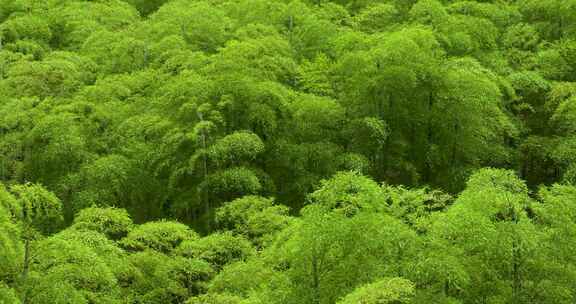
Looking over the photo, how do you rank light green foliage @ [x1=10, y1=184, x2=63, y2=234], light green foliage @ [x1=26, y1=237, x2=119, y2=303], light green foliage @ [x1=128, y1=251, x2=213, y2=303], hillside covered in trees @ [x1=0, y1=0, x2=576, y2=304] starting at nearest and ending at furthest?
light green foliage @ [x1=26, y1=237, x2=119, y2=303] < light green foliage @ [x1=10, y1=184, x2=63, y2=234] < hillside covered in trees @ [x1=0, y1=0, x2=576, y2=304] < light green foliage @ [x1=128, y1=251, x2=213, y2=303]

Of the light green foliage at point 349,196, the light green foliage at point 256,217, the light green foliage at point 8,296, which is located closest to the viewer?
the light green foliage at point 8,296

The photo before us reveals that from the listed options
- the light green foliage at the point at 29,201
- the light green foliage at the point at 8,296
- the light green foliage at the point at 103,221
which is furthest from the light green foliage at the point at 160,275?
the light green foliage at the point at 8,296

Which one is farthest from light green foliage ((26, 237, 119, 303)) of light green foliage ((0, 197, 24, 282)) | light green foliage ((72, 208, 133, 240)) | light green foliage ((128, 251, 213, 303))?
light green foliage ((72, 208, 133, 240))

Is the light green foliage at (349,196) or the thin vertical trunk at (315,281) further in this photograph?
the light green foliage at (349,196)

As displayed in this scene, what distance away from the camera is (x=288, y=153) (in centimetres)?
2812

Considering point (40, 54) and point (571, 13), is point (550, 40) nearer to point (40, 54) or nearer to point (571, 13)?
point (571, 13)

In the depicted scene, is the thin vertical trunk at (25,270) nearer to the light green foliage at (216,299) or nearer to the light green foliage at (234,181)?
the light green foliage at (216,299)

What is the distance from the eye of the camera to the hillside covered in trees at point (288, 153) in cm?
1619

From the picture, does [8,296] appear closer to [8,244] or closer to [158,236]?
[8,244]

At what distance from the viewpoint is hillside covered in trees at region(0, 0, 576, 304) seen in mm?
16188

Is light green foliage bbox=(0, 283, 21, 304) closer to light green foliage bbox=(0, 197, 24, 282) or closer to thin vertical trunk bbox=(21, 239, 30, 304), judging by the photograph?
light green foliage bbox=(0, 197, 24, 282)

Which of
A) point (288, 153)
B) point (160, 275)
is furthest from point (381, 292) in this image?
point (288, 153)

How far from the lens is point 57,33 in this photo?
43500 millimetres

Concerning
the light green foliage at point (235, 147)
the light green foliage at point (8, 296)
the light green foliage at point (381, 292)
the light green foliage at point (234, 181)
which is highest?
the light green foliage at point (381, 292)
